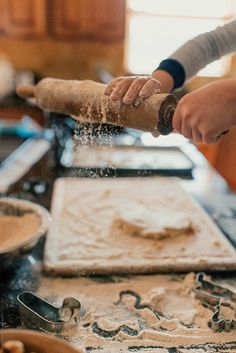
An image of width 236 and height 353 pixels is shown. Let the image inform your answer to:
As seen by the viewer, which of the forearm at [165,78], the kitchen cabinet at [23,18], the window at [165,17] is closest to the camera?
the forearm at [165,78]

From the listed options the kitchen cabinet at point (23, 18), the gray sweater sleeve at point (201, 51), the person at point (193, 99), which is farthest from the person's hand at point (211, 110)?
the kitchen cabinet at point (23, 18)

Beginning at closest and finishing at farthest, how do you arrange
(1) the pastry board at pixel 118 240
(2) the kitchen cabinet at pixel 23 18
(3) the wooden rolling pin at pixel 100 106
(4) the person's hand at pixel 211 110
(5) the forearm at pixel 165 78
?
(4) the person's hand at pixel 211 110 → (3) the wooden rolling pin at pixel 100 106 → (1) the pastry board at pixel 118 240 → (5) the forearm at pixel 165 78 → (2) the kitchen cabinet at pixel 23 18

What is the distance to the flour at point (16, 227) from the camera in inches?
40.5

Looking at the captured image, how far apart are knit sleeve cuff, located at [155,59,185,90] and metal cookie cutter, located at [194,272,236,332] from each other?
59 centimetres

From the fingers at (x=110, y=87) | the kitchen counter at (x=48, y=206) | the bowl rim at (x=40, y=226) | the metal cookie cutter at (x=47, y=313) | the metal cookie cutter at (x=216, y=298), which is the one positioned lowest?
the kitchen counter at (x=48, y=206)

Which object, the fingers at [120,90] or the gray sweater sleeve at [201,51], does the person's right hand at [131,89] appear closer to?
the fingers at [120,90]

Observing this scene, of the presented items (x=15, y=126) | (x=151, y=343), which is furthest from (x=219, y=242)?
(x=15, y=126)

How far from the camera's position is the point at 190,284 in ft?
3.08

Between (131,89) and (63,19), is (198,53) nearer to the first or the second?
(131,89)

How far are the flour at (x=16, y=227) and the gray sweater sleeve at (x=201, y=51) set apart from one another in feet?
1.99

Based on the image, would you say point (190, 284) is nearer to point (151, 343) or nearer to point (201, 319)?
point (201, 319)

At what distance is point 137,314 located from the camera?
0.83 m

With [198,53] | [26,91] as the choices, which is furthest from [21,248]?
[198,53]

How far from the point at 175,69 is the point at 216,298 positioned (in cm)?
70
